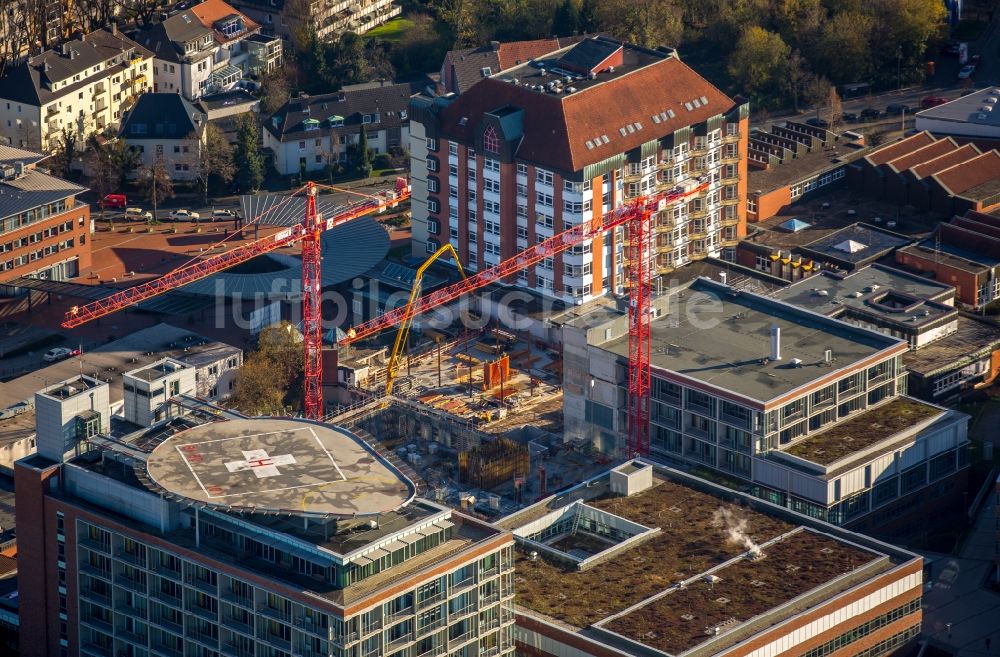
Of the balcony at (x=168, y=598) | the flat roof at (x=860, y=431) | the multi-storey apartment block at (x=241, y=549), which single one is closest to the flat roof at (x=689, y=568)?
the multi-storey apartment block at (x=241, y=549)

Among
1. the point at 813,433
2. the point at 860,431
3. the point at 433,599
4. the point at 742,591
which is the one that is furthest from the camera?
the point at 860,431

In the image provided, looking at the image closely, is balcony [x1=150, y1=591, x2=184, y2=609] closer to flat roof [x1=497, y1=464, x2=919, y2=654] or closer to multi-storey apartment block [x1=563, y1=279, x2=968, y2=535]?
flat roof [x1=497, y1=464, x2=919, y2=654]

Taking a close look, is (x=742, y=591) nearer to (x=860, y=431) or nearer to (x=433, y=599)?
(x=433, y=599)

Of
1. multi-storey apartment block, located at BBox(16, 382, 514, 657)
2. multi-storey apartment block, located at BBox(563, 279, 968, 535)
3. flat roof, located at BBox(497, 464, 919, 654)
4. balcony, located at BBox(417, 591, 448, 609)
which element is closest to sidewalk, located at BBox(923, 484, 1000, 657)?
multi-storey apartment block, located at BBox(563, 279, 968, 535)

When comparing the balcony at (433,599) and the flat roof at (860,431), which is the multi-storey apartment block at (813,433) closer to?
the flat roof at (860,431)

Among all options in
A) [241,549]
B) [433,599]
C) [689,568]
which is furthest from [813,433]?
[241,549]

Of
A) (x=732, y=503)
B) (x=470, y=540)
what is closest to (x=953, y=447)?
(x=732, y=503)

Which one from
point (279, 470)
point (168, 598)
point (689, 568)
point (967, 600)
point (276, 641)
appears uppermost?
point (279, 470)
